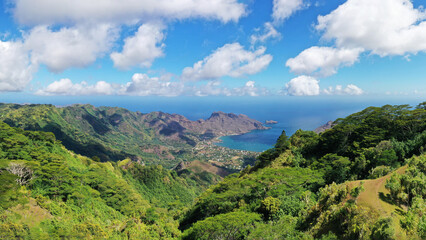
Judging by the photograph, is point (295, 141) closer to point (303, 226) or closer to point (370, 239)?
point (303, 226)

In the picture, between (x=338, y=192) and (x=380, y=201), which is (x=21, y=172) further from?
(x=380, y=201)

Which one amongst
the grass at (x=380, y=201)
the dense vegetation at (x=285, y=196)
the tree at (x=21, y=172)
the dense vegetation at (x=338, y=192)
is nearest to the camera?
the grass at (x=380, y=201)

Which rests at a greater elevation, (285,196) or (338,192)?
(338,192)

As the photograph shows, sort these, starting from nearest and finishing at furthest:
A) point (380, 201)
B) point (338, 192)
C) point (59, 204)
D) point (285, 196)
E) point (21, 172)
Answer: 1. point (380, 201)
2. point (338, 192)
3. point (285, 196)
4. point (59, 204)
5. point (21, 172)

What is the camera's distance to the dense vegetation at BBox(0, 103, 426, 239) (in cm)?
1269

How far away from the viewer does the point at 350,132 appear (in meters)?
32.1

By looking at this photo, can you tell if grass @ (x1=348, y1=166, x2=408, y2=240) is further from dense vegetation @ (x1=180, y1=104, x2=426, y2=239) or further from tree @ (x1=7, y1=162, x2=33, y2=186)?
tree @ (x1=7, y1=162, x2=33, y2=186)

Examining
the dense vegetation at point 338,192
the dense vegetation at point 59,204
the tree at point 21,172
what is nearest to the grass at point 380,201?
the dense vegetation at point 338,192

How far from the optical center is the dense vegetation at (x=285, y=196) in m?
12.7

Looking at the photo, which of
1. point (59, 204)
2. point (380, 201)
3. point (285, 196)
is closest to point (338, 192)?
point (380, 201)

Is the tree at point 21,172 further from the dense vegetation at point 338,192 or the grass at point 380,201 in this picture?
the grass at point 380,201

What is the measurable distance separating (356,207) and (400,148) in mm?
15799

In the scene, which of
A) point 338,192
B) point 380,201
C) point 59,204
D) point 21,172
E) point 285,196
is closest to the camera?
point 380,201

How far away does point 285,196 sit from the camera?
20344 millimetres
